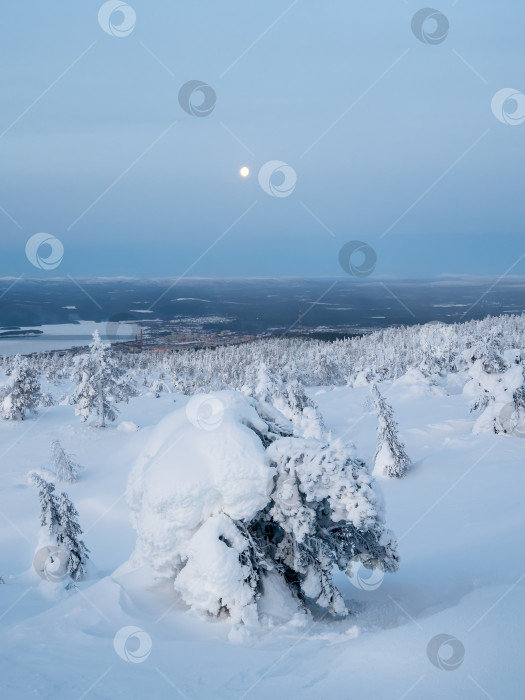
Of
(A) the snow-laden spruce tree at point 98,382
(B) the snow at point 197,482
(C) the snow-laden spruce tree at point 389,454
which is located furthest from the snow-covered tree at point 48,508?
(A) the snow-laden spruce tree at point 98,382

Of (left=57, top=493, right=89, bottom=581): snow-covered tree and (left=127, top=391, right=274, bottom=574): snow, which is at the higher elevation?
(left=57, top=493, right=89, bottom=581): snow-covered tree

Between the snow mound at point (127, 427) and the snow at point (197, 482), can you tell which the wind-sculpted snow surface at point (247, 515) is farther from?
the snow mound at point (127, 427)

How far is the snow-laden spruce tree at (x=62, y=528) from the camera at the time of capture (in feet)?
52.4

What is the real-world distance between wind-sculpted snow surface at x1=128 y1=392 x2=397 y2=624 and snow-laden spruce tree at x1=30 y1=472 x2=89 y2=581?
672 centimetres

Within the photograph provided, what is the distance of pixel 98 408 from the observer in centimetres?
3797

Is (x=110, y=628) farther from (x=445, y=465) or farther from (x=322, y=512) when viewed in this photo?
(x=445, y=465)

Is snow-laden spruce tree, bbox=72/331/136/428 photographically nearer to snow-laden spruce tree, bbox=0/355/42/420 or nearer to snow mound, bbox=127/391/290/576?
snow-laden spruce tree, bbox=0/355/42/420

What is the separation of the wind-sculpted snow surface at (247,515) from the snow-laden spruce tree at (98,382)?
94.5 feet

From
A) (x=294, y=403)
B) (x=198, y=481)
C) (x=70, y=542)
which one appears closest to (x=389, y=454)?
(x=294, y=403)

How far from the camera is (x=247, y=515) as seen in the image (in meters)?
9.74

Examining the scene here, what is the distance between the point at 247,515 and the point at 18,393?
109 ft

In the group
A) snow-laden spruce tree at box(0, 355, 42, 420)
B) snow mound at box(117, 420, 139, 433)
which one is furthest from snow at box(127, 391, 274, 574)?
snow-laden spruce tree at box(0, 355, 42, 420)

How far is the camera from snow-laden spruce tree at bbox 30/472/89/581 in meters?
16.0

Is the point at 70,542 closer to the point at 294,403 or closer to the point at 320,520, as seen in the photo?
the point at 320,520
